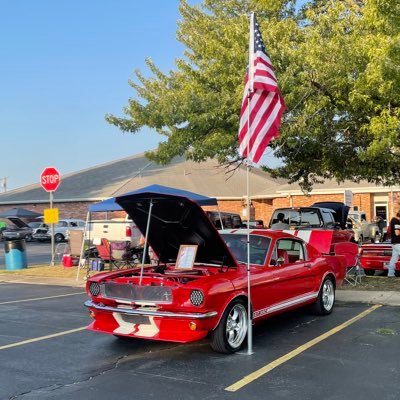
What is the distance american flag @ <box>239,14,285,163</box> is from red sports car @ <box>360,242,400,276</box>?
7.76 metres

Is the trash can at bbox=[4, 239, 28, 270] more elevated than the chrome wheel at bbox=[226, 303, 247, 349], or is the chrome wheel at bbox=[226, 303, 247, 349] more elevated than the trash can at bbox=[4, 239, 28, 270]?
the trash can at bbox=[4, 239, 28, 270]

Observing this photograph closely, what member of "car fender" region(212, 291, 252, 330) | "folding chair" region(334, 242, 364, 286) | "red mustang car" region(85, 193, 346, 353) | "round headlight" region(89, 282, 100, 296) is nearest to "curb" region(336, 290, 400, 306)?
"folding chair" region(334, 242, 364, 286)

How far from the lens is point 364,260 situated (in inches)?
568

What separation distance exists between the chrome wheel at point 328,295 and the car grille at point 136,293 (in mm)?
3636

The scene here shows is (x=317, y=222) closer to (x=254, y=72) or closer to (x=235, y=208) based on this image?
(x=254, y=72)

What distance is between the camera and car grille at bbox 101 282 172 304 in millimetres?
6309

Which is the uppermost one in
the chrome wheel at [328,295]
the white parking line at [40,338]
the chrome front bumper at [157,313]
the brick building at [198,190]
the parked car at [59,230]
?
the brick building at [198,190]

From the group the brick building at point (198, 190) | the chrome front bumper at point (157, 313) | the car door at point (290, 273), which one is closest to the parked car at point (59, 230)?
the brick building at point (198, 190)

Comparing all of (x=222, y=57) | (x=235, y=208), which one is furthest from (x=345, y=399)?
(x=235, y=208)

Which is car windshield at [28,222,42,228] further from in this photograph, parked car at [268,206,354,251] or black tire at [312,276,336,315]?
black tire at [312,276,336,315]

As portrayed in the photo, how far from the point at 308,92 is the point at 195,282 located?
6263 millimetres

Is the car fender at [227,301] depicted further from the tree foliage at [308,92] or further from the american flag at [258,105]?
the tree foliage at [308,92]

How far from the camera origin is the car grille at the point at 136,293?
20.7 feet

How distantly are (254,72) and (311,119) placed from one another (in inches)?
184
